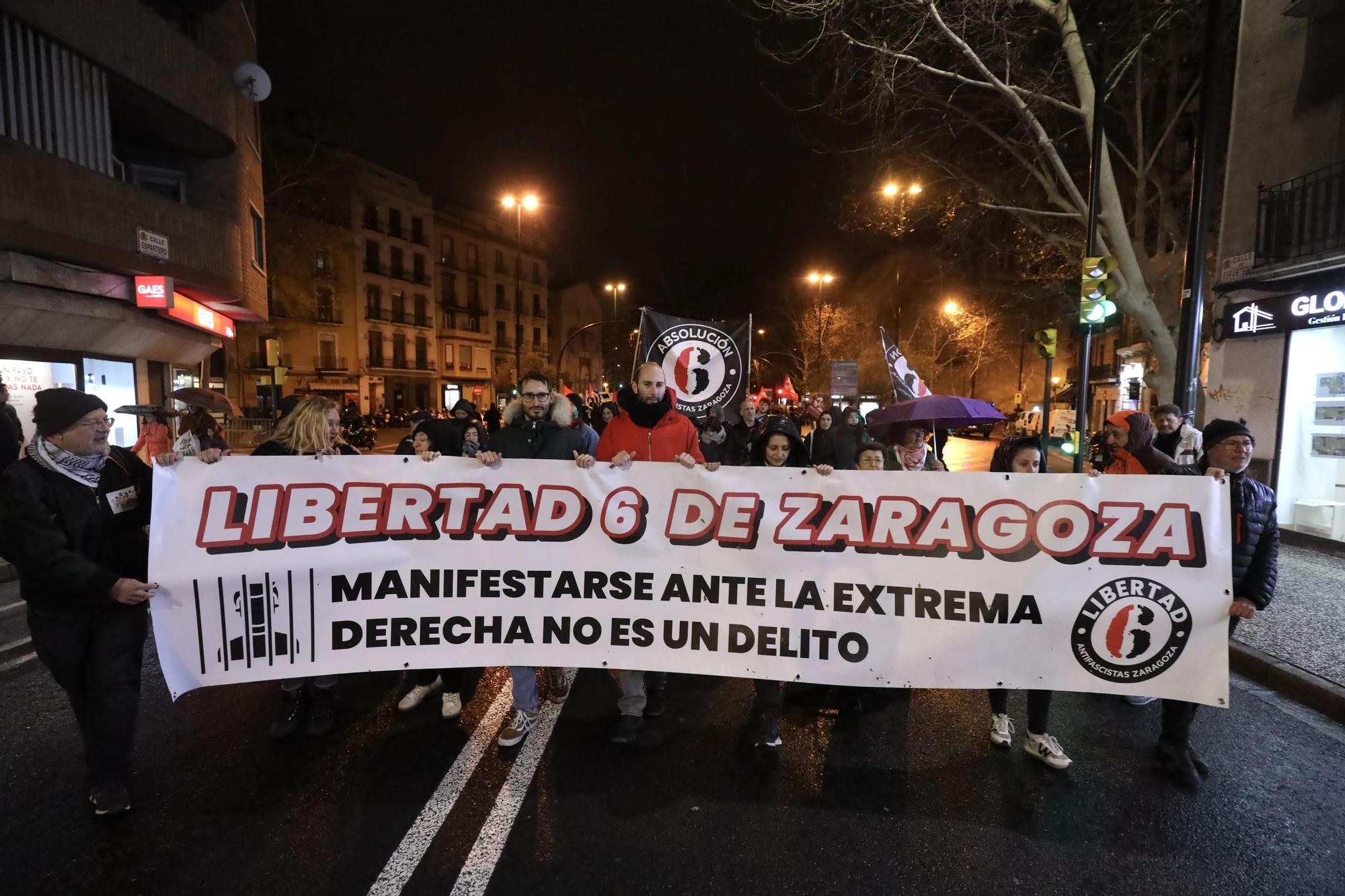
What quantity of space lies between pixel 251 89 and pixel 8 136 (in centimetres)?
735

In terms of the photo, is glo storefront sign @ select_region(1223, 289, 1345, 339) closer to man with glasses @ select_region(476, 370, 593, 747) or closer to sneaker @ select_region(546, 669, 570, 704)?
man with glasses @ select_region(476, 370, 593, 747)

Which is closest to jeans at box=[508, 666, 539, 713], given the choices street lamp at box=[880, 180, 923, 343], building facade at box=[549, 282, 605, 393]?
street lamp at box=[880, 180, 923, 343]

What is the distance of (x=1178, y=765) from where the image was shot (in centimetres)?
332

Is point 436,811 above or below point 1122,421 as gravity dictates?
below

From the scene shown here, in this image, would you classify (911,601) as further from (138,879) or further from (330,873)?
(138,879)

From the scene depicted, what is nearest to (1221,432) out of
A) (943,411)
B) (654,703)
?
(943,411)

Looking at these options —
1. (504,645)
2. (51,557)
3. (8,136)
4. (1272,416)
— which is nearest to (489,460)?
(504,645)

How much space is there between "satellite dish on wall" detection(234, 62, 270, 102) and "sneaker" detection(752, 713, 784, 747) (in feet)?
63.2

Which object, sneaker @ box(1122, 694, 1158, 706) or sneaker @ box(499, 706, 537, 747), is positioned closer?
sneaker @ box(499, 706, 537, 747)

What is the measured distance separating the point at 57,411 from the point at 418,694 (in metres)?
2.37

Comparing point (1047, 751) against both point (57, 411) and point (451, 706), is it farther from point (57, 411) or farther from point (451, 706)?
point (57, 411)

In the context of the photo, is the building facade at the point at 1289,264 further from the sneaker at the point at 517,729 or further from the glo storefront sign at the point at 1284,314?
the sneaker at the point at 517,729

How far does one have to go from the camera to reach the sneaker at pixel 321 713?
363 cm

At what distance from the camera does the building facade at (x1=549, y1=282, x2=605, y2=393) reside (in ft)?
231
